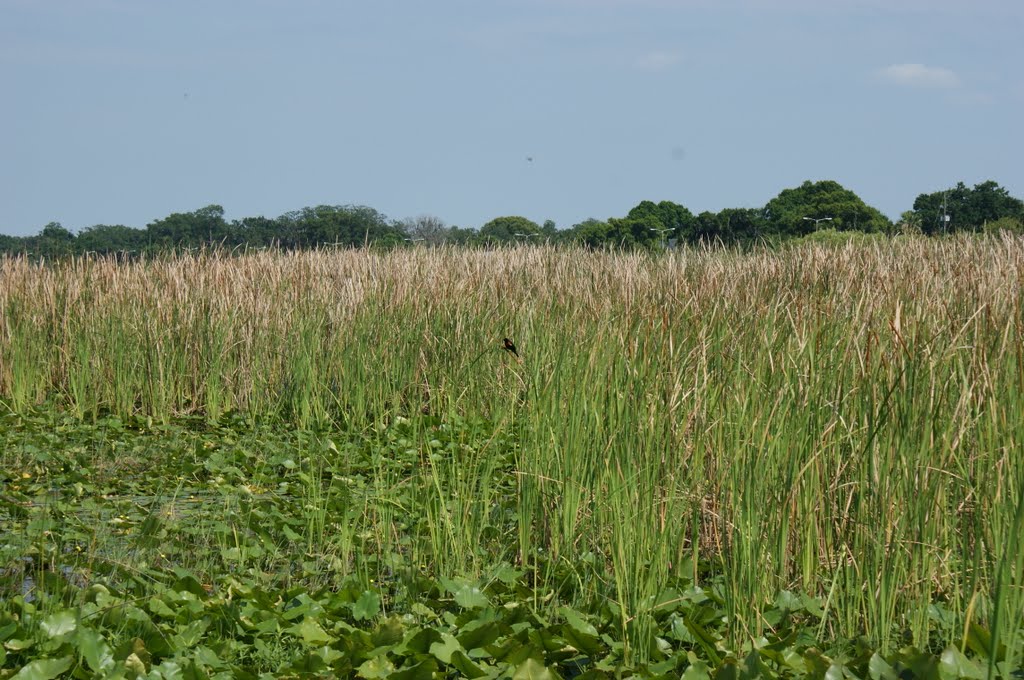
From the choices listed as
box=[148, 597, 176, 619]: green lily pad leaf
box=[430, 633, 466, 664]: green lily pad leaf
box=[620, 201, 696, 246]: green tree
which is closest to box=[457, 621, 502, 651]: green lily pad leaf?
box=[430, 633, 466, 664]: green lily pad leaf

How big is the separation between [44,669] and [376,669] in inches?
32.2

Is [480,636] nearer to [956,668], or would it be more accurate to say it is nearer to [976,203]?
[956,668]

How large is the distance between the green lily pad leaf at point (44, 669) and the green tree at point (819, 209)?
92.4 ft

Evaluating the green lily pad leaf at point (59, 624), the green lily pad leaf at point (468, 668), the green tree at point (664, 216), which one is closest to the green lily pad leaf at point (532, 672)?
the green lily pad leaf at point (468, 668)

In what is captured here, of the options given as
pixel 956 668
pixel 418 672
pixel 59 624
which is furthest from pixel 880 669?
pixel 59 624

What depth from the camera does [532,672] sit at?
2369 mm

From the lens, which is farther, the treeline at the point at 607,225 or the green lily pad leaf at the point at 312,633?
the treeline at the point at 607,225

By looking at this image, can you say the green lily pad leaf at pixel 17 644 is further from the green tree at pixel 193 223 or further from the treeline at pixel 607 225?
the green tree at pixel 193 223

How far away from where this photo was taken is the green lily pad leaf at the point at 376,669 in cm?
252

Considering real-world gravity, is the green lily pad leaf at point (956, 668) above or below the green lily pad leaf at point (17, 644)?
above

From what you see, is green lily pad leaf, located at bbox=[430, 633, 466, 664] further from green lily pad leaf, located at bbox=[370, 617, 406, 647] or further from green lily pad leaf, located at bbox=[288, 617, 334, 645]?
green lily pad leaf, located at bbox=[288, 617, 334, 645]

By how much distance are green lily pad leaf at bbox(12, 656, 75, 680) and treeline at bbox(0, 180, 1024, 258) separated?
6.19m

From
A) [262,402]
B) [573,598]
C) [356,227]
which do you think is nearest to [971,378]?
[573,598]

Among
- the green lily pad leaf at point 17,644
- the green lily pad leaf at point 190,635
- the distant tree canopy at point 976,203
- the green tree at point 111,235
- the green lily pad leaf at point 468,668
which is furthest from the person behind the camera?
the distant tree canopy at point 976,203
